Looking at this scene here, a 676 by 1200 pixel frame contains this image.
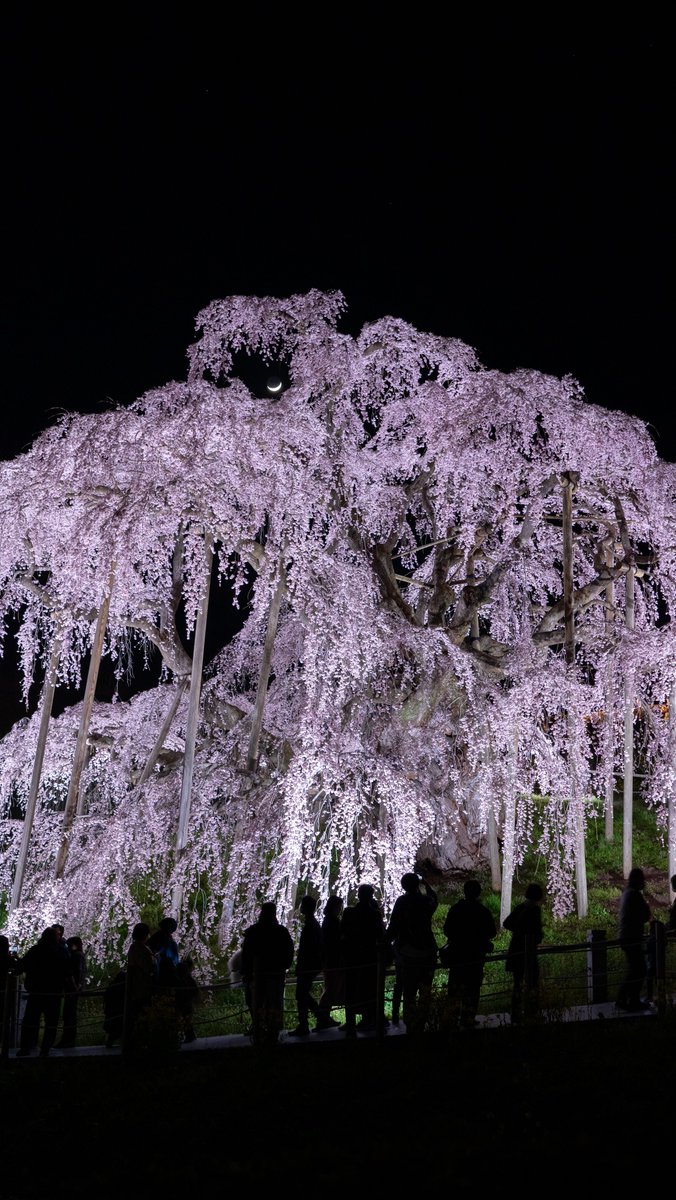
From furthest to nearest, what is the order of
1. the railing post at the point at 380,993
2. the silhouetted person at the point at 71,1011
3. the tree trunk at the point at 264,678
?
the tree trunk at the point at 264,678 < the silhouetted person at the point at 71,1011 < the railing post at the point at 380,993

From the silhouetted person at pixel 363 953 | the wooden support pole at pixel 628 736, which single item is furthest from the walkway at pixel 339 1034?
the wooden support pole at pixel 628 736

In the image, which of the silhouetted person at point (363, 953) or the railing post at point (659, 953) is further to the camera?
the silhouetted person at point (363, 953)

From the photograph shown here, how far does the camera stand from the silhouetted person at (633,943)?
8.98 meters

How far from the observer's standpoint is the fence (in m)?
8.52

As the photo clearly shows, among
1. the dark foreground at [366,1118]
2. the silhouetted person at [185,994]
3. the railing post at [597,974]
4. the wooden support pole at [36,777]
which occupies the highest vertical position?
the wooden support pole at [36,777]

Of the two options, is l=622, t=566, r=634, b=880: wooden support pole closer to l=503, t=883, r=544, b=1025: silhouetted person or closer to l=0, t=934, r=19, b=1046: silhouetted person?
l=503, t=883, r=544, b=1025: silhouetted person

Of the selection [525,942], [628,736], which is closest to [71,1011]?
[525,942]

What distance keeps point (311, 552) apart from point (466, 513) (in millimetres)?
3681

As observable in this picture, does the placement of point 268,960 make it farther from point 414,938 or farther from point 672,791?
point 672,791

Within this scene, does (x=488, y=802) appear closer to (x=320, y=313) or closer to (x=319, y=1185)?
(x=320, y=313)

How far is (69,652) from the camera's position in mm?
15453

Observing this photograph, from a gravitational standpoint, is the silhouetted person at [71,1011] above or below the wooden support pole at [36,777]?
below

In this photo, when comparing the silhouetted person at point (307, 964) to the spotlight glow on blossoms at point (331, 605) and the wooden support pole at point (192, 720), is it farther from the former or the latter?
the wooden support pole at point (192, 720)

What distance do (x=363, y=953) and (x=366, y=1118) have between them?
296 centimetres
